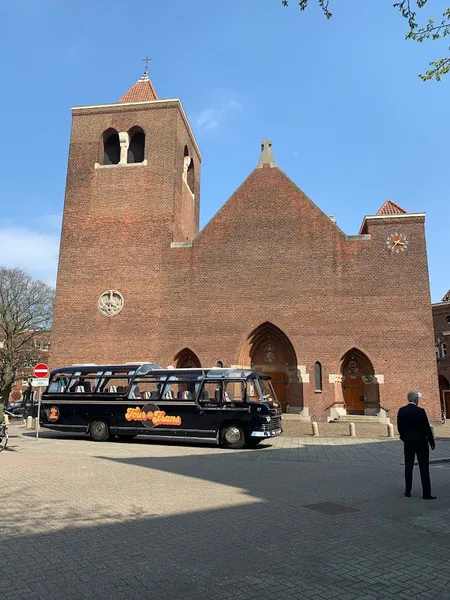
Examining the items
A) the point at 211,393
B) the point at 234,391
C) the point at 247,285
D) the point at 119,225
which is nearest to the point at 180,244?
the point at 119,225

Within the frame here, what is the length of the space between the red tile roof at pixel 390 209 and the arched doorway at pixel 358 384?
7.48 m

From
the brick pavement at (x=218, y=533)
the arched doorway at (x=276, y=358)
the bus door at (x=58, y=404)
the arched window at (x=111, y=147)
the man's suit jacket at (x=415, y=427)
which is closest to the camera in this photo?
the brick pavement at (x=218, y=533)

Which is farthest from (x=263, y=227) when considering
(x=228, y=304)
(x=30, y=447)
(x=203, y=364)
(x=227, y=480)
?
(x=227, y=480)

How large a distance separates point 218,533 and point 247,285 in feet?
61.2

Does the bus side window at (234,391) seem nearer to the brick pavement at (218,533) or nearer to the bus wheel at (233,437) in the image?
the bus wheel at (233,437)

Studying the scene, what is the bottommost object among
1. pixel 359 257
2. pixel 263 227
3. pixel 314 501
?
pixel 314 501

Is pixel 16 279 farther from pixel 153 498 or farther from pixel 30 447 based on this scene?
pixel 153 498

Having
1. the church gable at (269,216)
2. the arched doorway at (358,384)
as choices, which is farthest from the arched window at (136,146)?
the arched doorway at (358,384)

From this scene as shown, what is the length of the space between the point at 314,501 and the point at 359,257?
58.2 feet

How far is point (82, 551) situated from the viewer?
463 cm

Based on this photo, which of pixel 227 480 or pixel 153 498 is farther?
pixel 227 480

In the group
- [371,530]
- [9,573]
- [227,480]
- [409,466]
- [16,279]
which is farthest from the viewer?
[16,279]

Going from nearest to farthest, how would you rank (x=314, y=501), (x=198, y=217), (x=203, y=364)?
(x=314, y=501), (x=203, y=364), (x=198, y=217)

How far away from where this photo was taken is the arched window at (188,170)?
29062mm
